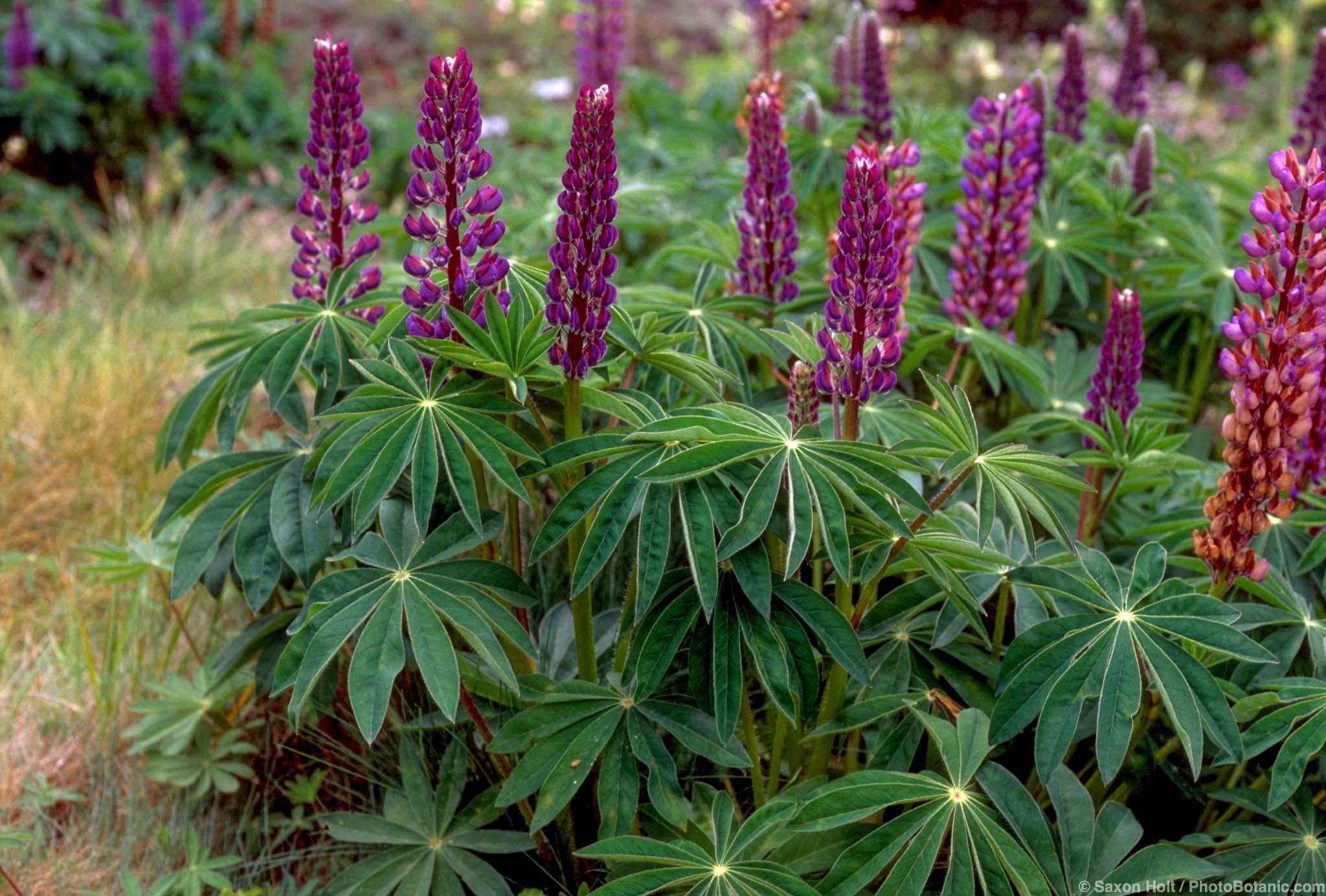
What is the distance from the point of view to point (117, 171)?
780cm

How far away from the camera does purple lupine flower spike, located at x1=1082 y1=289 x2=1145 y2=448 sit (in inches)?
92.6

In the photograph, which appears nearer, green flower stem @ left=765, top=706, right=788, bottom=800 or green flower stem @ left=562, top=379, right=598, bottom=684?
green flower stem @ left=562, top=379, right=598, bottom=684

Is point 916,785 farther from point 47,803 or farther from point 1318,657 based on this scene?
point 47,803

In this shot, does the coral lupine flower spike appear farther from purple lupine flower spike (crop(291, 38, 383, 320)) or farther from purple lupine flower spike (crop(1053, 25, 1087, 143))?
purple lupine flower spike (crop(1053, 25, 1087, 143))

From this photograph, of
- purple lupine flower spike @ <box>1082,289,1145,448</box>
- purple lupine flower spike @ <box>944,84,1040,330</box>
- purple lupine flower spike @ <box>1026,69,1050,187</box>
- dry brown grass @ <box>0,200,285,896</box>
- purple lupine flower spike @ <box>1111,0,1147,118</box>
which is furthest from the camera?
purple lupine flower spike @ <box>1111,0,1147,118</box>

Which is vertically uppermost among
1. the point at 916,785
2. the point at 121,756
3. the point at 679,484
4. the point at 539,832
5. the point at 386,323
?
the point at 386,323

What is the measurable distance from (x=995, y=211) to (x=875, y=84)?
728 millimetres

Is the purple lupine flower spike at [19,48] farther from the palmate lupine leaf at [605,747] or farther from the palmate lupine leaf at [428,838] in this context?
the palmate lupine leaf at [605,747]

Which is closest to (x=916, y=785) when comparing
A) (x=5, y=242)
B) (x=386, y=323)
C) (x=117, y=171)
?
(x=386, y=323)

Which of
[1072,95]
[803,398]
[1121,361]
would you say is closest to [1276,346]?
[1121,361]

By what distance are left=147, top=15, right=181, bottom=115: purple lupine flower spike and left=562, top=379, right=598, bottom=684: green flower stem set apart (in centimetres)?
648

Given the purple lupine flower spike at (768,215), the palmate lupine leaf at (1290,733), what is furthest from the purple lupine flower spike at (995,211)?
the palmate lupine leaf at (1290,733)

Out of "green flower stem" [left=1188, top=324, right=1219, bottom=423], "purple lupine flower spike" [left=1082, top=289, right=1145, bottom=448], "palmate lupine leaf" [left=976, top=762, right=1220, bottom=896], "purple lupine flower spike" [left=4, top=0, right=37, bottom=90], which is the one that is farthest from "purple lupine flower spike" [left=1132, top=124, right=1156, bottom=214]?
"purple lupine flower spike" [left=4, top=0, right=37, bottom=90]

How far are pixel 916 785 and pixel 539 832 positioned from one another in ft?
2.61
